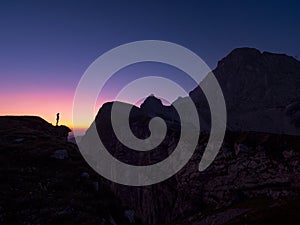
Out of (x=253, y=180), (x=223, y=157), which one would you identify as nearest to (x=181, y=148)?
(x=223, y=157)

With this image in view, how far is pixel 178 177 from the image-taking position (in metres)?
169

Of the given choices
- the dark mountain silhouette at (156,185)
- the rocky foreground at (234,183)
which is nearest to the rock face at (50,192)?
the dark mountain silhouette at (156,185)

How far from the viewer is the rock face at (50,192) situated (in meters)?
29.6

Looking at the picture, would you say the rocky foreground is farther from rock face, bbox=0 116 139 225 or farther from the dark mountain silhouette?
rock face, bbox=0 116 139 225

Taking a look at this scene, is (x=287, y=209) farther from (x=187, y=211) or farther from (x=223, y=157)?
(x=187, y=211)

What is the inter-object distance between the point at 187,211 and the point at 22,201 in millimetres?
133917

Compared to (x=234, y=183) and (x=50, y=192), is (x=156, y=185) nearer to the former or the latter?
(x=234, y=183)

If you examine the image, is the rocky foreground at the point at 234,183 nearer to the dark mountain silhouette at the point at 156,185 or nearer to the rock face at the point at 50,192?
the dark mountain silhouette at the point at 156,185

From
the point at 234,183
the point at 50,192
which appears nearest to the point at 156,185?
the point at 234,183

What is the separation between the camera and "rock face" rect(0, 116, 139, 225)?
29.6 metres

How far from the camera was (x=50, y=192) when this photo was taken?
3556cm

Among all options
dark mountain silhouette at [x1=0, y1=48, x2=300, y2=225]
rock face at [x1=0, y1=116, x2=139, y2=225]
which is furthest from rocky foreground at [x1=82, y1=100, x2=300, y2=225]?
rock face at [x1=0, y1=116, x2=139, y2=225]

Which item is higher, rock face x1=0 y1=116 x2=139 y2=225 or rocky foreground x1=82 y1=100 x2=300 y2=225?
rock face x1=0 y1=116 x2=139 y2=225

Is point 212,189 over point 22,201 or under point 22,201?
under
